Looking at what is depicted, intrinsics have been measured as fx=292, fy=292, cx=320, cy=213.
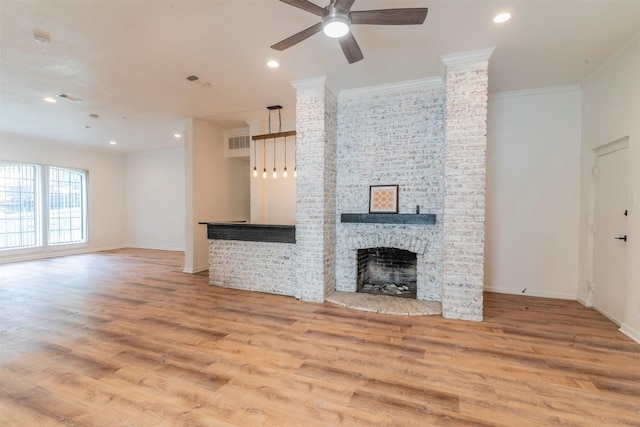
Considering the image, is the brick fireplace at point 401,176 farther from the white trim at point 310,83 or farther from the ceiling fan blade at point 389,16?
the ceiling fan blade at point 389,16

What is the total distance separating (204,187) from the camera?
621 cm

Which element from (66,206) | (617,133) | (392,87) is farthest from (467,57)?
(66,206)

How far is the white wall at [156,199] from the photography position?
898 centimetres

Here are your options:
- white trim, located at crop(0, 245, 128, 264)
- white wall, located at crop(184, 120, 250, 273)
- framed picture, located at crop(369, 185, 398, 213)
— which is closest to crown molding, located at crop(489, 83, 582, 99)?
framed picture, located at crop(369, 185, 398, 213)

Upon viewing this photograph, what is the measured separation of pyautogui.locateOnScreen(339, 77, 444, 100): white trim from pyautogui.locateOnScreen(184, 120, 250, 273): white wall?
10.6 ft

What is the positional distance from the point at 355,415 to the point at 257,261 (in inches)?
123

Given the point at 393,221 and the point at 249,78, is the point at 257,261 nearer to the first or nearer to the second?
the point at 393,221

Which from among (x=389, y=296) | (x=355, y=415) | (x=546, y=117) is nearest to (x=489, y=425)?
(x=355, y=415)

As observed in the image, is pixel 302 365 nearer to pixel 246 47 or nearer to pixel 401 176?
pixel 401 176

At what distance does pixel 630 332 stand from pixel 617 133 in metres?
2.24

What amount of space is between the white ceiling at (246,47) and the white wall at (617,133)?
23 centimetres

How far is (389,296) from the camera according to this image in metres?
4.35

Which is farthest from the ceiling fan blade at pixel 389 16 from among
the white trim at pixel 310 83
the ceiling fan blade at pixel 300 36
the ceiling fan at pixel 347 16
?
the white trim at pixel 310 83

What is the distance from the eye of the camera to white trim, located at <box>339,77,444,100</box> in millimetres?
4133
